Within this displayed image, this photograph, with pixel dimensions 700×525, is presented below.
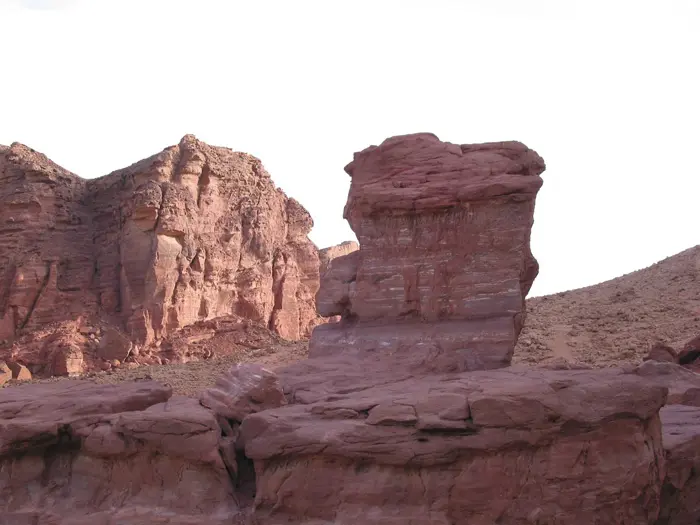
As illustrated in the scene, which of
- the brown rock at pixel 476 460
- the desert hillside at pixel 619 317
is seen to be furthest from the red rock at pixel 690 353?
the brown rock at pixel 476 460

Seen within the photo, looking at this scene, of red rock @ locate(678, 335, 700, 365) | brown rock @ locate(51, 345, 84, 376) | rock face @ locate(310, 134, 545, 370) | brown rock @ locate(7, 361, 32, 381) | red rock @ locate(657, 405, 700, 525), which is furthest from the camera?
brown rock @ locate(51, 345, 84, 376)

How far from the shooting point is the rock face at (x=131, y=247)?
26.5 m

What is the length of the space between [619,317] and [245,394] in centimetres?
1713

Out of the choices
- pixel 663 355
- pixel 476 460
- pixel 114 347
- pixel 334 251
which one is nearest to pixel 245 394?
pixel 476 460

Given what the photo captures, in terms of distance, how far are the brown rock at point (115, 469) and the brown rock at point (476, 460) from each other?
59 centimetres

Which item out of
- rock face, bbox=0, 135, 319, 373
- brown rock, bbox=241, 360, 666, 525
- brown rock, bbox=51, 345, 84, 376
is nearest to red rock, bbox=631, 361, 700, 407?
brown rock, bbox=241, 360, 666, 525

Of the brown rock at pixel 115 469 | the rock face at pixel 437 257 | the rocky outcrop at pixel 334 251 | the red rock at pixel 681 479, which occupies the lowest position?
the red rock at pixel 681 479

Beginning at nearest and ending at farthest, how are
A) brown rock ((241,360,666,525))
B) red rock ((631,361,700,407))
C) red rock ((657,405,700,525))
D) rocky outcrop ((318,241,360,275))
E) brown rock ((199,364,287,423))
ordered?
1. brown rock ((241,360,666,525))
2. red rock ((657,405,700,525))
3. brown rock ((199,364,287,423))
4. red rock ((631,361,700,407))
5. rocky outcrop ((318,241,360,275))

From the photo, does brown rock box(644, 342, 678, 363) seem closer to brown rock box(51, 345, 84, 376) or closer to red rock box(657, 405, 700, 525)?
red rock box(657, 405, 700, 525)

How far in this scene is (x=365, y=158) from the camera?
11852mm

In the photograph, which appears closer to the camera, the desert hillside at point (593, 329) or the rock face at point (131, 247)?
the desert hillside at point (593, 329)

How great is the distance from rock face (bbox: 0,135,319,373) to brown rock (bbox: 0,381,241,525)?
55.8 feet

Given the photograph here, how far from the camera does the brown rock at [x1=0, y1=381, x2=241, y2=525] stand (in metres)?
7.61

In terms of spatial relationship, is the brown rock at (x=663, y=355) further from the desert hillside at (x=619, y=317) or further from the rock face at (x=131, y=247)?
the rock face at (x=131, y=247)
